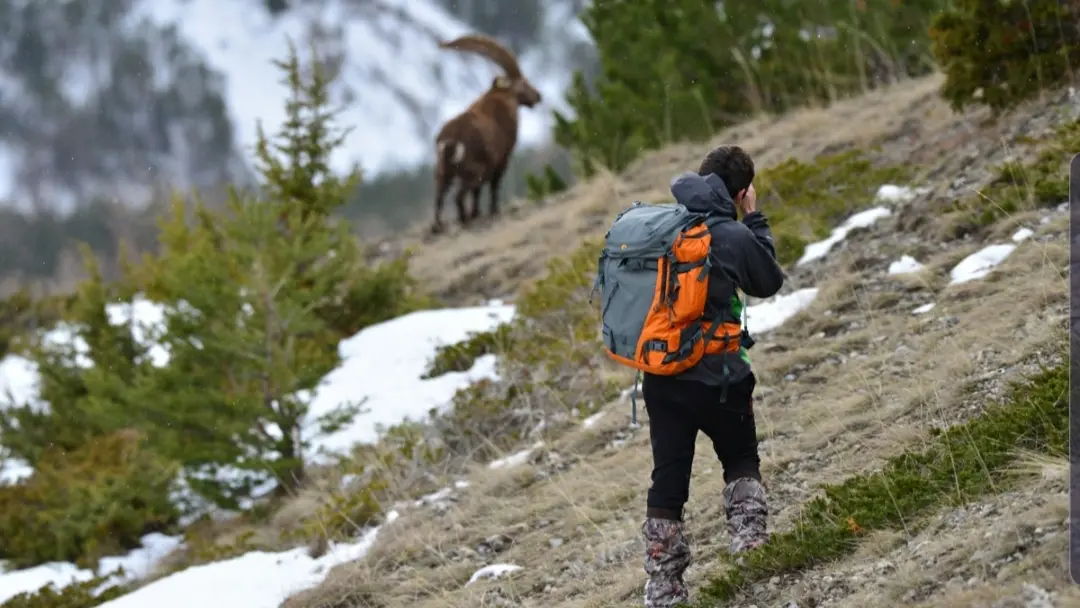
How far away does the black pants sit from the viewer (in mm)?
4309

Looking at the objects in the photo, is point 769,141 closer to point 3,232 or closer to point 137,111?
point 3,232

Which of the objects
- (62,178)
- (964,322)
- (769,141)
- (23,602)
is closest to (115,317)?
(23,602)

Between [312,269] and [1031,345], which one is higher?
[312,269]

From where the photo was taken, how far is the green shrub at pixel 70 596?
27.2ft

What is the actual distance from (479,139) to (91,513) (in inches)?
276

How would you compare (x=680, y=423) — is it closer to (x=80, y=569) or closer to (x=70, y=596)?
(x=70, y=596)

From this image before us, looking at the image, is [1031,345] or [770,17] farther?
Answer: [770,17]

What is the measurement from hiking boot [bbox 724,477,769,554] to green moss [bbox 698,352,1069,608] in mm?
76

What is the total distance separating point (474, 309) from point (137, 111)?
177509 millimetres

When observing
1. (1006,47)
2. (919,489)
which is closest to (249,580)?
(919,489)

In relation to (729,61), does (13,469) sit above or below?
below

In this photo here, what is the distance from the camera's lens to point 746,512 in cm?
452

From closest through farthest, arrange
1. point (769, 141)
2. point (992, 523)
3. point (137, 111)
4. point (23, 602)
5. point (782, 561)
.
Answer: point (992, 523)
point (782, 561)
point (23, 602)
point (769, 141)
point (137, 111)

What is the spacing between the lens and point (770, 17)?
14.8 metres
